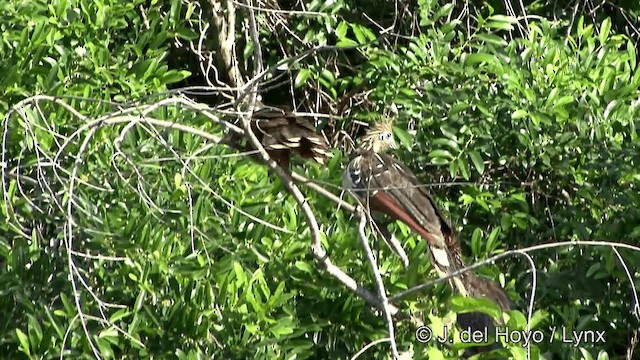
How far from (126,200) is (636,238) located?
2.05 m

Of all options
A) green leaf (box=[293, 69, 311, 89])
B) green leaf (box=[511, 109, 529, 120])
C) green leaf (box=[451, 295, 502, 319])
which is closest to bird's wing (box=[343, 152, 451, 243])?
green leaf (box=[511, 109, 529, 120])

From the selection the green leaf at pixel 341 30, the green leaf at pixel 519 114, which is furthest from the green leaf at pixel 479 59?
the green leaf at pixel 341 30

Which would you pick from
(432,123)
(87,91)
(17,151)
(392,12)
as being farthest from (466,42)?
(17,151)

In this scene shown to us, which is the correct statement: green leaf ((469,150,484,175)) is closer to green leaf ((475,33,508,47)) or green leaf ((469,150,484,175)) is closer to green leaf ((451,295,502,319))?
green leaf ((475,33,508,47))

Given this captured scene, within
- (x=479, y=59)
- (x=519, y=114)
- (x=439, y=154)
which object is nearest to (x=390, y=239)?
(x=439, y=154)

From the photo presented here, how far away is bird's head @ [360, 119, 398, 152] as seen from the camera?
5.41 meters

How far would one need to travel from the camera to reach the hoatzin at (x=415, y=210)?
14.5 ft

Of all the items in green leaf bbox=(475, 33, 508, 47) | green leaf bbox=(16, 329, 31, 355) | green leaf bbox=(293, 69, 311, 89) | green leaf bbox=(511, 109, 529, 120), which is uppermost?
green leaf bbox=(475, 33, 508, 47)

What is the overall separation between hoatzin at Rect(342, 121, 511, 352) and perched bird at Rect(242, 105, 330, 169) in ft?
0.83

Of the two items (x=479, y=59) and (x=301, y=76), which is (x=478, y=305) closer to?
(x=479, y=59)

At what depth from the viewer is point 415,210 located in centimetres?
471

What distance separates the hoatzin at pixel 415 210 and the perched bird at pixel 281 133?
25 cm

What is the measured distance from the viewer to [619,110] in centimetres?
513

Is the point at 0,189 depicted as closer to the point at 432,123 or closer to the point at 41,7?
the point at 41,7
